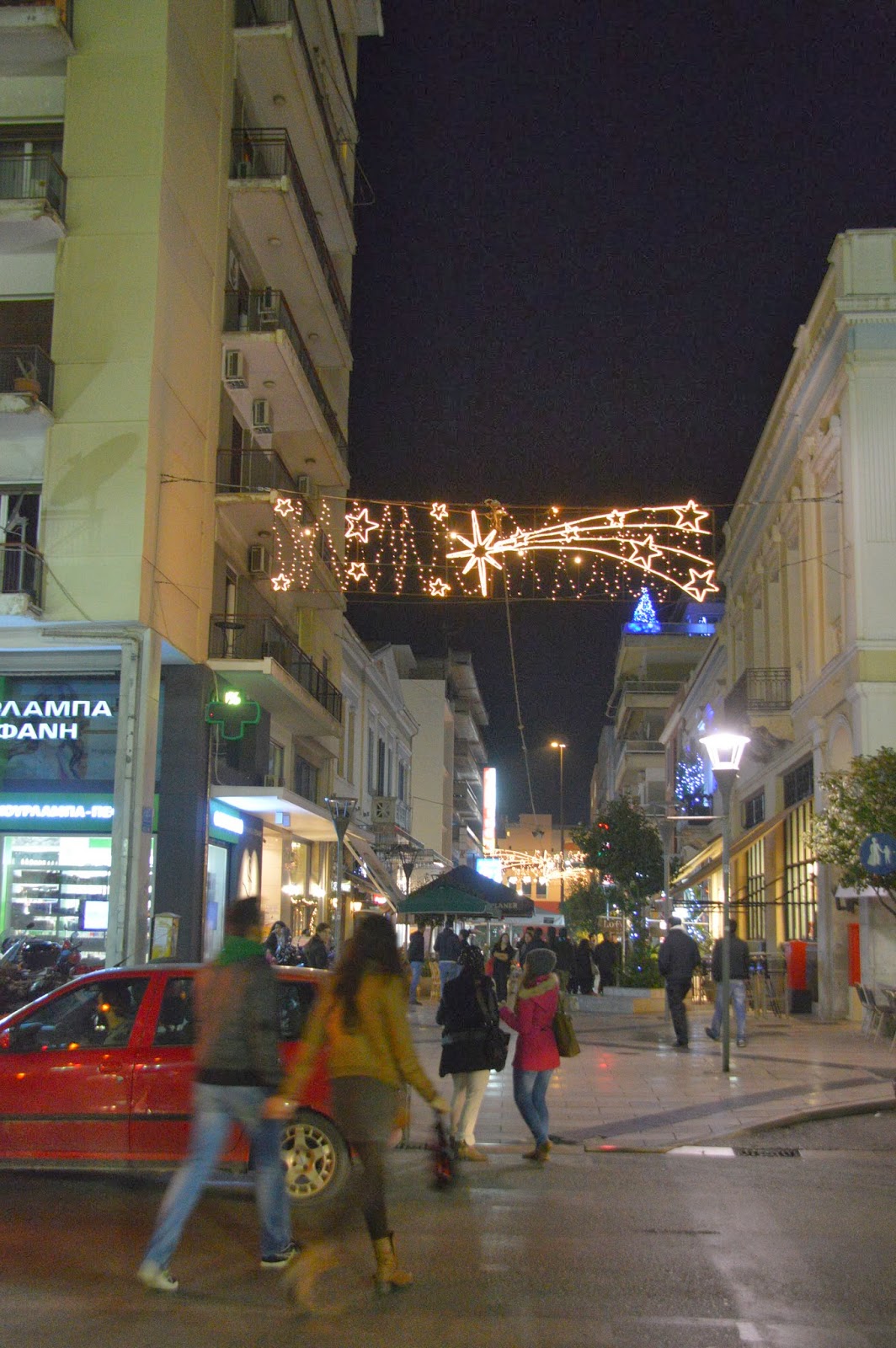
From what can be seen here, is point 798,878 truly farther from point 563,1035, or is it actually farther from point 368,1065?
point 368,1065

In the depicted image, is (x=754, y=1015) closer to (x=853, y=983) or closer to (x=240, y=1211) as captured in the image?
(x=853, y=983)

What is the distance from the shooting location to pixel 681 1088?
14828 mm

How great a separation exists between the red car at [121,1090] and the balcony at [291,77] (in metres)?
18.4

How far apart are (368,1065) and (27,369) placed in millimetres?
14385

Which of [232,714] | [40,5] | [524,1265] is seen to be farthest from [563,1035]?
[40,5]

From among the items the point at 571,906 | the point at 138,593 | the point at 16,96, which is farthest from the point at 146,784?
the point at 571,906

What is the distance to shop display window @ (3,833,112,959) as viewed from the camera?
1991 centimetres

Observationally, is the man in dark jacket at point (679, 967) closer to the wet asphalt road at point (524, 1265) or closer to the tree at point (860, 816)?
the tree at point (860, 816)

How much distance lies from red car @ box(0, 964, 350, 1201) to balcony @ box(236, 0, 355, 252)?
18401 mm

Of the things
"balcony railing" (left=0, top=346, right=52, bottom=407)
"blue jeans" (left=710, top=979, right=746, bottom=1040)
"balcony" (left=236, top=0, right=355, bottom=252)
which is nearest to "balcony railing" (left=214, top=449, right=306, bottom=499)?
"balcony railing" (left=0, top=346, right=52, bottom=407)

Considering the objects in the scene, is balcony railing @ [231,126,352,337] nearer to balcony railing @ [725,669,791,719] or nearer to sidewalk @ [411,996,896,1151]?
balcony railing @ [725,669,791,719]

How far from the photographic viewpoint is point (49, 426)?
18.3 metres

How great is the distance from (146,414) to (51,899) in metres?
7.35

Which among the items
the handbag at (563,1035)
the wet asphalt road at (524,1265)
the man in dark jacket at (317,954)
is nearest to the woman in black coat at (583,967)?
the man in dark jacket at (317,954)
